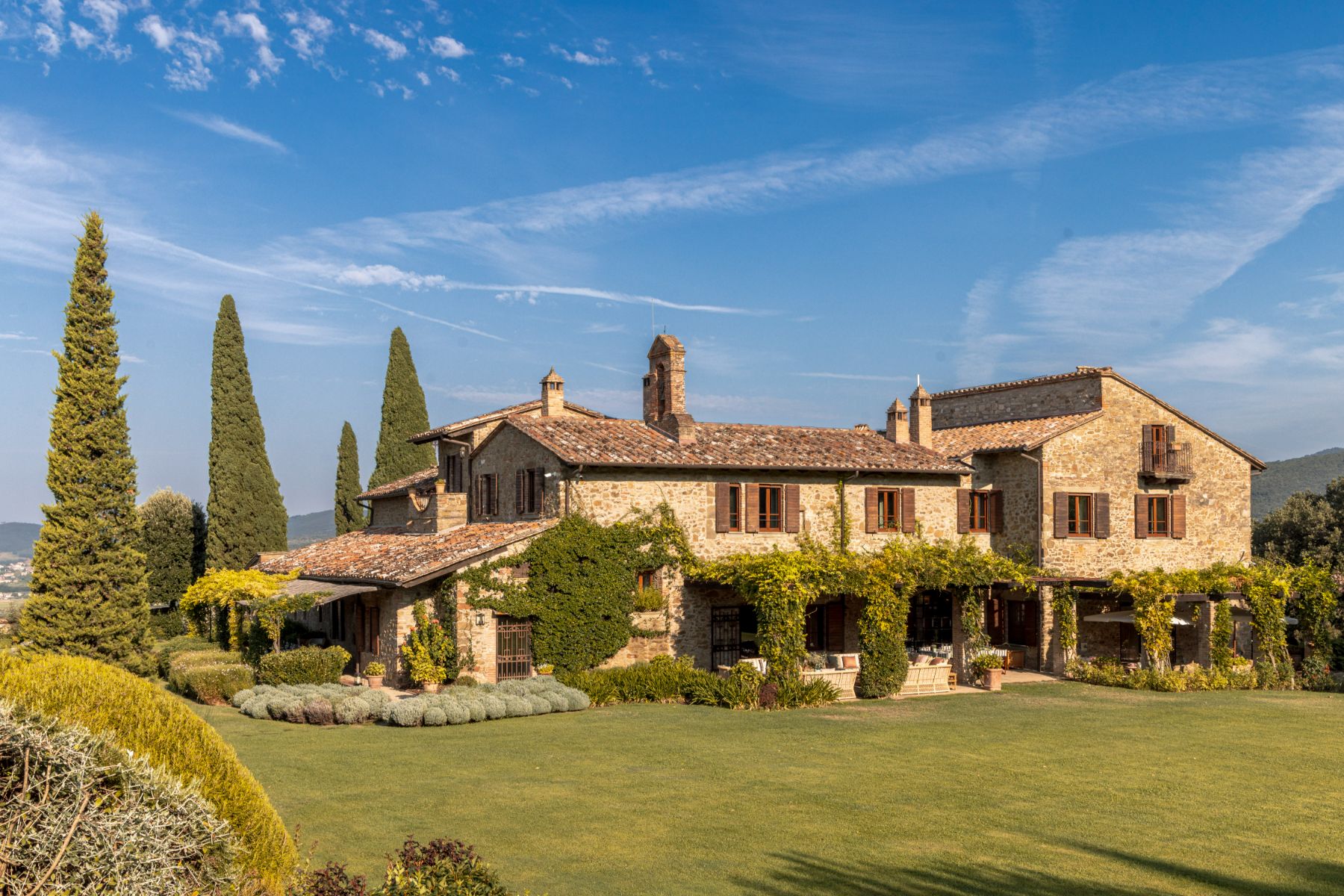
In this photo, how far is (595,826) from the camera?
44.6 feet

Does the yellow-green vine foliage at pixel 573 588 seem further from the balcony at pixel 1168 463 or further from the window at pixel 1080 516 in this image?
the balcony at pixel 1168 463

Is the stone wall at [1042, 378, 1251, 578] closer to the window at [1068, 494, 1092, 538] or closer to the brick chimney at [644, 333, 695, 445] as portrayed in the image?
the window at [1068, 494, 1092, 538]

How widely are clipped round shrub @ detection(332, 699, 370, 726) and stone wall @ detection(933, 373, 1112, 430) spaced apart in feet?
76.6

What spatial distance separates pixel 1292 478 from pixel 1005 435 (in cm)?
8662

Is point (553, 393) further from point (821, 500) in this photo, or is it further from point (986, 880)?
point (986, 880)

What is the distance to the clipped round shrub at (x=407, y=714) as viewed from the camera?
21547 millimetres

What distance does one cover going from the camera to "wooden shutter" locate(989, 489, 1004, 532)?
33.2m

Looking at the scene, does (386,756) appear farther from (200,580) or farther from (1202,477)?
(1202,477)

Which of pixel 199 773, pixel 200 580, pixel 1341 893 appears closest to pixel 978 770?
pixel 1341 893

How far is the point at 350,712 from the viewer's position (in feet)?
72.1

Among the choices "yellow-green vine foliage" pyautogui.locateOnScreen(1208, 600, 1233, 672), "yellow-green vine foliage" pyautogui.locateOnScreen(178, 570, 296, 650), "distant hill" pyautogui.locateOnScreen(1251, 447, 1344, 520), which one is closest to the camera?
"yellow-green vine foliage" pyautogui.locateOnScreen(1208, 600, 1233, 672)

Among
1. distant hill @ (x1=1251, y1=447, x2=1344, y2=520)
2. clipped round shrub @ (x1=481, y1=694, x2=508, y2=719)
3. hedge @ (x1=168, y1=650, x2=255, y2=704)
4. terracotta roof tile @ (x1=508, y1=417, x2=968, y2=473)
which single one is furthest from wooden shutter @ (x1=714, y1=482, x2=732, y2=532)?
distant hill @ (x1=1251, y1=447, x2=1344, y2=520)

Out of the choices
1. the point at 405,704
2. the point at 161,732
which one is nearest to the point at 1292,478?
the point at 405,704

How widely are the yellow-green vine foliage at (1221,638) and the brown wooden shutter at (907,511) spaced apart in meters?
8.68
